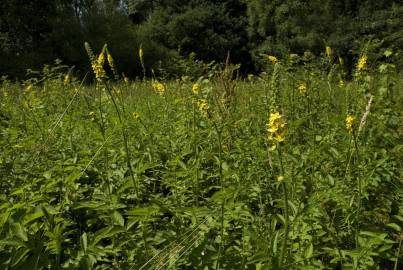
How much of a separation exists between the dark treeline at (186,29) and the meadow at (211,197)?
1604 centimetres

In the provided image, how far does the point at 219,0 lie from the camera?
3309 cm

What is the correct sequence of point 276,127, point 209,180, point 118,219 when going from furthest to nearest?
point 209,180 → point 118,219 → point 276,127

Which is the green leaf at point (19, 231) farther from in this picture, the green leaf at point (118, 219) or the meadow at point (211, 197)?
the green leaf at point (118, 219)

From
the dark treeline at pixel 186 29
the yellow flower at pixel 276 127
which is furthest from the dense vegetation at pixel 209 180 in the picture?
the dark treeline at pixel 186 29

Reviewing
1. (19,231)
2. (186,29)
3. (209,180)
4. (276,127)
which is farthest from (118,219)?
(186,29)

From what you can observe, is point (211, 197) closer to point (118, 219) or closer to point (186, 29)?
point (118, 219)

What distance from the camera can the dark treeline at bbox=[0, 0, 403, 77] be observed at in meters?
22.9

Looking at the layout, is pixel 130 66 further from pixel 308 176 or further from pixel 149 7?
pixel 308 176

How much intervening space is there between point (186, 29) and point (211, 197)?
2956 cm

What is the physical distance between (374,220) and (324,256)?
0.49 m

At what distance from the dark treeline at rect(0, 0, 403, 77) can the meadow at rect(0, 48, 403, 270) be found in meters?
16.0

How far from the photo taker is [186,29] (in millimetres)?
30406

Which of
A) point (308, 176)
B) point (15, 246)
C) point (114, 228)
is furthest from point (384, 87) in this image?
point (15, 246)

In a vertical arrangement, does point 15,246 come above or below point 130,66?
above
